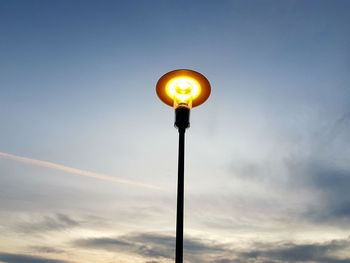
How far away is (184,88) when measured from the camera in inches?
256

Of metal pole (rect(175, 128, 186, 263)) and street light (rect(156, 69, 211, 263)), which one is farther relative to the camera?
street light (rect(156, 69, 211, 263))

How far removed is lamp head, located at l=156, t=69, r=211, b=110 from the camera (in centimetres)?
640

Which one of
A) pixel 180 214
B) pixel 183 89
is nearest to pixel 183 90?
pixel 183 89

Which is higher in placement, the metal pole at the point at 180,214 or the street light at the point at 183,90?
the street light at the point at 183,90

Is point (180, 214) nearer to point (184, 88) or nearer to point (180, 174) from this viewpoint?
point (180, 174)

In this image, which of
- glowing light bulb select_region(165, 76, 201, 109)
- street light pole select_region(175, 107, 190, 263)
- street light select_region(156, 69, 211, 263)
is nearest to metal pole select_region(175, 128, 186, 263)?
street light pole select_region(175, 107, 190, 263)

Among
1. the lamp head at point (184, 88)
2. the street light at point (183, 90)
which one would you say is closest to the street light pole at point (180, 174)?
the street light at point (183, 90)

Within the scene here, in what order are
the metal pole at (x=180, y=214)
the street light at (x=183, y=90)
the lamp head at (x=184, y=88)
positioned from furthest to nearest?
the lamp head at (x=184, y=88) < the street light at (x=183, y=90) < the metal pole at (x=180, y=214)

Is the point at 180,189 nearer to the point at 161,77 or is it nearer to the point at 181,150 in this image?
the point at 181,150

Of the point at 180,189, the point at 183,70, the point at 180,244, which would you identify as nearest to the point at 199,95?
the point at 183,70

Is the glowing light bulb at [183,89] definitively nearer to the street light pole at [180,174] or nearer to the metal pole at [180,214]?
the street light pole at [180,174]

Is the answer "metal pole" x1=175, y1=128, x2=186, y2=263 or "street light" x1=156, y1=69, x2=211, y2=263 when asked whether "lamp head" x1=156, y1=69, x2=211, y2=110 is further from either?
"metal pole" x1=175, y1=128, x2=186, y2=263

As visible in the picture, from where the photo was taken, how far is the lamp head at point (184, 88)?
6402 millimetres

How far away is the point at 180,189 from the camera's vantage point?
5.27 meters
